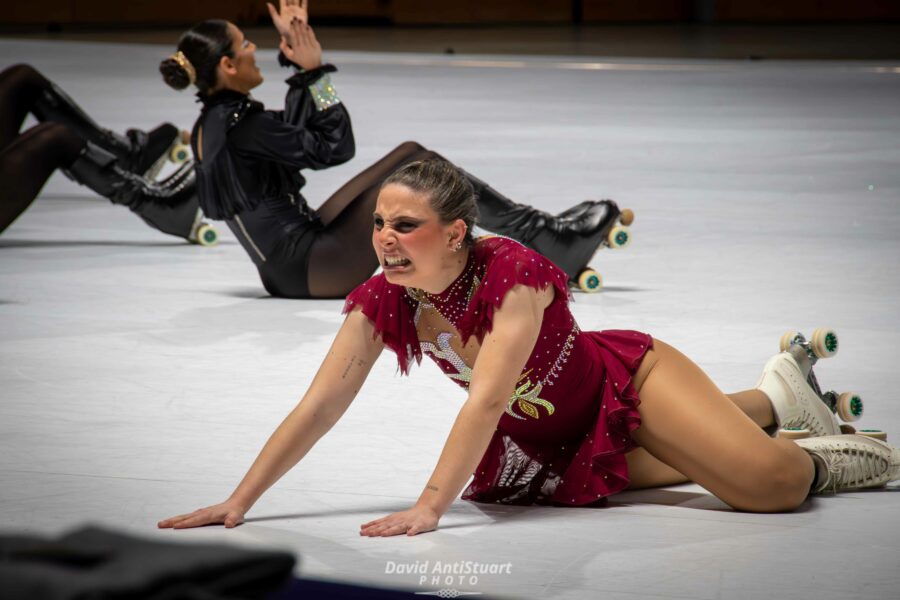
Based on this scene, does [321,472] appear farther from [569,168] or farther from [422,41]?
[422,41]

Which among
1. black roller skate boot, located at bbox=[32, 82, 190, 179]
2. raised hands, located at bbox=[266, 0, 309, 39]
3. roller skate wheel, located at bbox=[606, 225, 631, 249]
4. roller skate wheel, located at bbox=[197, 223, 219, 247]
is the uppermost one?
raised hands, located at bbox=[266, 0, 309, 39]

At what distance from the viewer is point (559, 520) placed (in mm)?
2832

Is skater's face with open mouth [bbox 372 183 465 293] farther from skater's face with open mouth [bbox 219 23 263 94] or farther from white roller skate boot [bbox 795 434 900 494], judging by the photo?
skater's face with open mouth [bbox 219 23 263 94]

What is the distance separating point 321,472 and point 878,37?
16301 millimetres

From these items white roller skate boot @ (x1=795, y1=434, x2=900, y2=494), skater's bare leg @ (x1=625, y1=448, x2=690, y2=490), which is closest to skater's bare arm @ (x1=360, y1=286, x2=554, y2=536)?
skater's bare leg @ (x1=625, y1=448, x2=690, y2=490)

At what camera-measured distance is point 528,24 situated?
21.5 meters

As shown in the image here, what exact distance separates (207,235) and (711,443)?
3734 millimetres

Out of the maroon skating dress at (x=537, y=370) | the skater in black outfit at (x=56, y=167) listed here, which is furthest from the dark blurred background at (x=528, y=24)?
the maroon skating dress at (x=537, y=370)

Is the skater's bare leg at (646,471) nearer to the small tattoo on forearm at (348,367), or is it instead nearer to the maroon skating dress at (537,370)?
the maroon skating dress at (537,370)

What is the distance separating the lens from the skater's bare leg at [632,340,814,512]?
109 inches

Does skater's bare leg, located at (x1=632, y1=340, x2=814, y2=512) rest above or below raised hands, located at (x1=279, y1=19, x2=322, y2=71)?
below

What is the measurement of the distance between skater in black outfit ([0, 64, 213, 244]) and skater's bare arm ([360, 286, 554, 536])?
3.38m

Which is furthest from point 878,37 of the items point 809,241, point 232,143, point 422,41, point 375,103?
point 232,143

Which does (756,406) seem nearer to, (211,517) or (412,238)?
(412,238)
